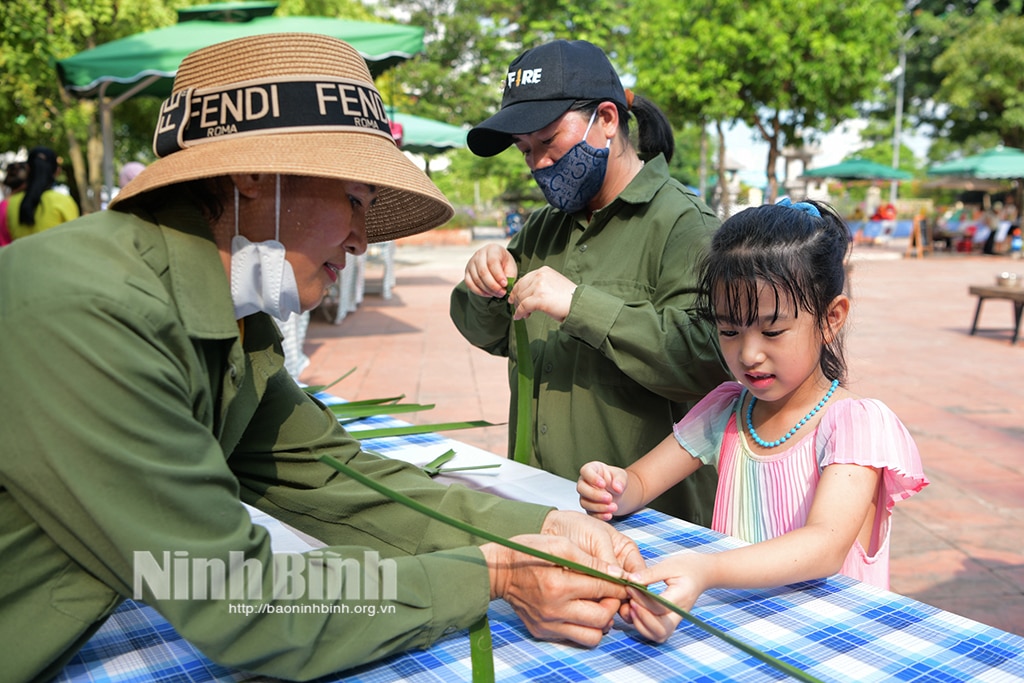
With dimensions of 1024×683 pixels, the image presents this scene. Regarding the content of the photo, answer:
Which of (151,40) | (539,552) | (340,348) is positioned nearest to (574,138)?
(539,552)

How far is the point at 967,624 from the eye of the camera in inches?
48.8

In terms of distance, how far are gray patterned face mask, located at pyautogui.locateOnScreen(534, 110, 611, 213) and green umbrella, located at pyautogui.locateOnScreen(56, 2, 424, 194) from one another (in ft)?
14.2

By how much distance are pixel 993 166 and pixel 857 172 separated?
4017 millimetres

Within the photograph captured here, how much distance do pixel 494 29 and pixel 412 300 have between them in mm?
13289

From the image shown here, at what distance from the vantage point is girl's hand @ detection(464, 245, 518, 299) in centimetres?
206

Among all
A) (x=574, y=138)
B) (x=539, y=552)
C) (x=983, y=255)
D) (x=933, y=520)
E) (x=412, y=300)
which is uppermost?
(x=574, y=138)

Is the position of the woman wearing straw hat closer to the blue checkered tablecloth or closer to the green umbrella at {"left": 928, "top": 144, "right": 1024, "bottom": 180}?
the blue checkered tablecloth

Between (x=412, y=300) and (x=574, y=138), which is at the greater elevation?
(x=574, y=138)

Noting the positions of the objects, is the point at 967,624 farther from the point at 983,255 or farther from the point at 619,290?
the point at 983,255

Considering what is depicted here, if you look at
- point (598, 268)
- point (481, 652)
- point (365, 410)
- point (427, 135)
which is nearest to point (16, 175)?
point (427, 135)

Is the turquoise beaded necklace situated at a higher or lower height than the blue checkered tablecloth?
higher

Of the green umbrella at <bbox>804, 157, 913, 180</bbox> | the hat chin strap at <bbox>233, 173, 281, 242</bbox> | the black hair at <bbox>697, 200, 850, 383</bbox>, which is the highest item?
the hat chin strap at <bbox>233, 173, 281, 242</bbox>

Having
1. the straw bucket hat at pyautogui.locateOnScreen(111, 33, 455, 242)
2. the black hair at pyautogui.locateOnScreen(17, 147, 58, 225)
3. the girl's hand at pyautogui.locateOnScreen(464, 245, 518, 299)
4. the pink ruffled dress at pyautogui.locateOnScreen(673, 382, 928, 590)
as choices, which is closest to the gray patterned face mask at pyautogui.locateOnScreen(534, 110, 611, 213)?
the girl's hand at pyautogui.locateOnScreen(464, 245, 518, 299)

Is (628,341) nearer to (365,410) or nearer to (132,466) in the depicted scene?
(365,410)
